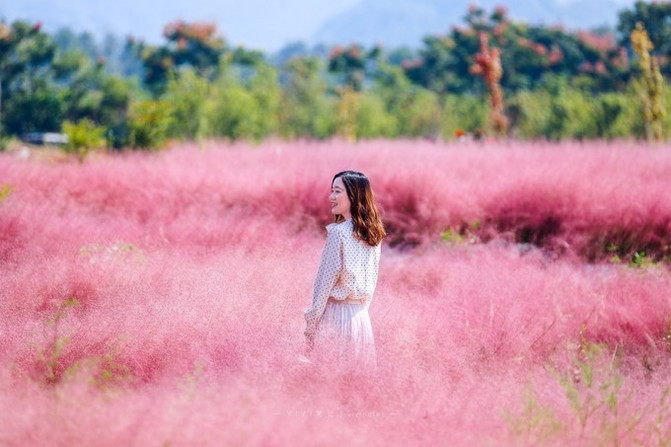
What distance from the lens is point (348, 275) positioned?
159 inches

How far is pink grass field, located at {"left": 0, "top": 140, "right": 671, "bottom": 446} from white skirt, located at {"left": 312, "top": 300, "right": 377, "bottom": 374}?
10 cm

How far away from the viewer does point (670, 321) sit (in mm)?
5316

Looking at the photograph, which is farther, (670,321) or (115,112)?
(115,112)

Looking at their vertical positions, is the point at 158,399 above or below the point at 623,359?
above

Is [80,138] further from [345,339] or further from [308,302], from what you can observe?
[345,339]

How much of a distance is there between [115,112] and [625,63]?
27.1m

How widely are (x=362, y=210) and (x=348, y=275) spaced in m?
0.38

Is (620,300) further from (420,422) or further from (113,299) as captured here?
(113,299)

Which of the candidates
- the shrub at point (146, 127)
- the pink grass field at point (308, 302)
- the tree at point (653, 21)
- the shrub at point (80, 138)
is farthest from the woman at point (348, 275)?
the tree at point (653, 21)

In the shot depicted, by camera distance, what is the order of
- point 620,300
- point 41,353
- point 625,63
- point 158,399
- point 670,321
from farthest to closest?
point 625,63 < point 620,300 < point 670,321 < point 41,353 < point 158,399

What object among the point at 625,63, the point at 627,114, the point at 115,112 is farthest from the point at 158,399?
the point at 115,112

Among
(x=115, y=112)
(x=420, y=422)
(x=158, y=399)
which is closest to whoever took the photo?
(x=158, y=399)

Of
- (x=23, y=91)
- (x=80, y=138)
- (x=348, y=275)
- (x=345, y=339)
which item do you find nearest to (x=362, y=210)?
(x=348, y=275)

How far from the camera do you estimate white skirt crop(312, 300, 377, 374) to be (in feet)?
12.5
